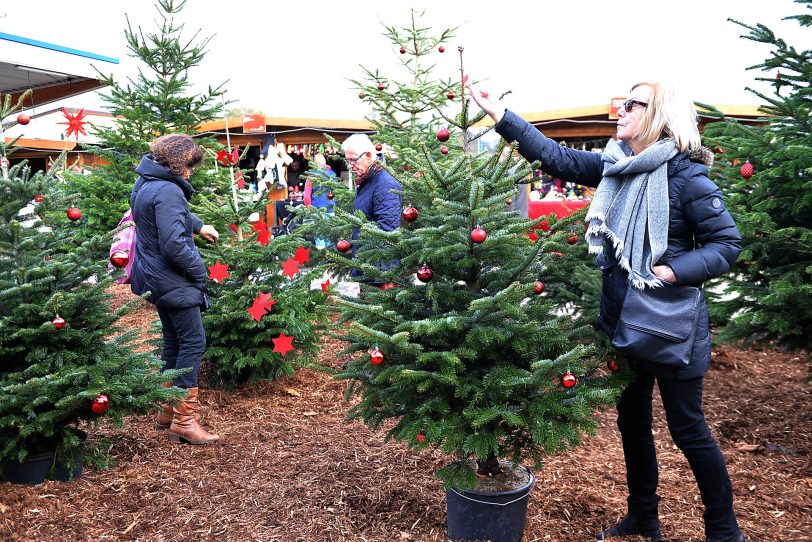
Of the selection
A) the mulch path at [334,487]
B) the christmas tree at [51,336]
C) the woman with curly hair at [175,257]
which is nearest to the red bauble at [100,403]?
the christmas tree at [51,336]

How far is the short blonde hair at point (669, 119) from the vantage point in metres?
2.69

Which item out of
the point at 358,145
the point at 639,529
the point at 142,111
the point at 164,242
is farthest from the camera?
the point at 142,111

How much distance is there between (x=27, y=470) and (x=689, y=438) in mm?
3539

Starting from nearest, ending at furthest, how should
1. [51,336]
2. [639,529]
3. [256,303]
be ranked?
[639,529], [51,336], [256,303]

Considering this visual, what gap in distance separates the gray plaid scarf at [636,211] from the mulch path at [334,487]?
1160 millimetres

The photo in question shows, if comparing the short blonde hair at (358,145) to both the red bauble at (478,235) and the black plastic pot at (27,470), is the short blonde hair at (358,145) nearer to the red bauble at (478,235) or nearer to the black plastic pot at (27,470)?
the red bauble at (478,235)

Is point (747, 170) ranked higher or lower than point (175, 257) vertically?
higher

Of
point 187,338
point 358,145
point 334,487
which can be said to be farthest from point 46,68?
point 334,487

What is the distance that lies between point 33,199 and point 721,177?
485 cm

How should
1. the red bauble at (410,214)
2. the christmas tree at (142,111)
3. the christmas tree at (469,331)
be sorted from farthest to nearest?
the christmas tree at (142,111)
the red bauble at (410,214)
the christmas tree at (469,331)

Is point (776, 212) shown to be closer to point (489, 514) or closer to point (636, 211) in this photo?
point (636, 211)

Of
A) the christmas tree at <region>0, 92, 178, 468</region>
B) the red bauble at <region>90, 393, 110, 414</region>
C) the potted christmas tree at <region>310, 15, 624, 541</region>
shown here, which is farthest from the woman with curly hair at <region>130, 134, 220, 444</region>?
the potted christmas tree at <region>310, 15, 624, 541</region>

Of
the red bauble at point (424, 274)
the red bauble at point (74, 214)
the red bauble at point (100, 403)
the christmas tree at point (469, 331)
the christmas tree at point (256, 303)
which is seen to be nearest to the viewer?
the christmas tree at point (469, 331)

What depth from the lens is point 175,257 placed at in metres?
4.28
